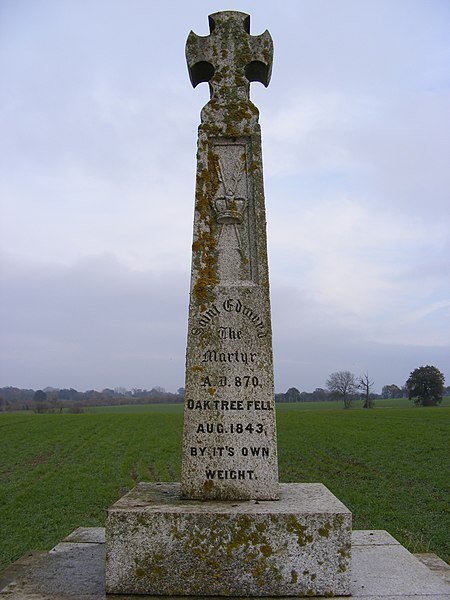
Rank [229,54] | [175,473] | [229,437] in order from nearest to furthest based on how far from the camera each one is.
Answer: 1. [229,437]
2. [229,54]
3. [175,473]

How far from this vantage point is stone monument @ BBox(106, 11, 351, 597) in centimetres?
391

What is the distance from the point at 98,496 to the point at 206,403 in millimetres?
13722

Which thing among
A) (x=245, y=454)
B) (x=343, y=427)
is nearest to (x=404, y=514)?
(x=245, y=454)

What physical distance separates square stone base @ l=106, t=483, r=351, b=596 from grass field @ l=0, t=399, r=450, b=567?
353cm

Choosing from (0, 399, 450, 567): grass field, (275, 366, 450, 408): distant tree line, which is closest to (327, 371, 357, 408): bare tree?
(275, 366, 450, 408): distant tree line

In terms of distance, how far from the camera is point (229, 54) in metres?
5.46

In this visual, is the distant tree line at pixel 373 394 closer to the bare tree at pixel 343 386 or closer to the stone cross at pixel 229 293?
the bare tree at pixel 343 386

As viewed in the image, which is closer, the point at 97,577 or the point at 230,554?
the point at 230,554

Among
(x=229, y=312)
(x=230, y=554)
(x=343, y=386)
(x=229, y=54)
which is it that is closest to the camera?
(x=230, y=554)

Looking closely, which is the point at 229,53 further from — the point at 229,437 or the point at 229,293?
the point at 229,437

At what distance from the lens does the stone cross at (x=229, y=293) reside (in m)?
4.64

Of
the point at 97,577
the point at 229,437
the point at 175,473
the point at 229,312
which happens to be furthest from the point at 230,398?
the point at 175,473

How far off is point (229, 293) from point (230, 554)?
2136 mm

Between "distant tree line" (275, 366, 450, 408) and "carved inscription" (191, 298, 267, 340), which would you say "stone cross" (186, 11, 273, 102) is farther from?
"distant tree line" (275, 366, 450, 408)
